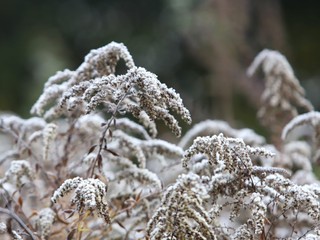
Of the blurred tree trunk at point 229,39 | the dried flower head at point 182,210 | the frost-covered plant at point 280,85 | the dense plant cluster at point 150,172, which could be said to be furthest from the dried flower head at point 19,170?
the blurred tree trunk at point 229,39

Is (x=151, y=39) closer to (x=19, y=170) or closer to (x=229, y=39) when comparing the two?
(x=229, y=39)

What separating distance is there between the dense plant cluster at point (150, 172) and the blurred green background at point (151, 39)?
4870mm

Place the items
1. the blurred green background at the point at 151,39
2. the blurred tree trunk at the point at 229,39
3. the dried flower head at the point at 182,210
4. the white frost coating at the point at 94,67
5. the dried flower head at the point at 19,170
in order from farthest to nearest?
the blurred green background at the point at 151,39 < the blurred tree trunk at the point at 229,39 < the dried flower head at the point at 19,170 < the white frost coating at the point at 94,67 < the dried flower head at the point at 182,210

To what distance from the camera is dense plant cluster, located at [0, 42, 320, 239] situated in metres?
1.06

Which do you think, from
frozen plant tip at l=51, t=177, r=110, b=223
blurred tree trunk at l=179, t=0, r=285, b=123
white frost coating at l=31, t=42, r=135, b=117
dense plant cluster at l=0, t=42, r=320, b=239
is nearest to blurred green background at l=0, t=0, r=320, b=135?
blurred tree trunk at l=179, t=0, r=285, b=123

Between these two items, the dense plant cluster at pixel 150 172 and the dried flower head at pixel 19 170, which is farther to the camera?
the dried flower head at pixel 19 170

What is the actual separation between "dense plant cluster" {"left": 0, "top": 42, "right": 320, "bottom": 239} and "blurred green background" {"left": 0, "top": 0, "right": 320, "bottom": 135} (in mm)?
4870

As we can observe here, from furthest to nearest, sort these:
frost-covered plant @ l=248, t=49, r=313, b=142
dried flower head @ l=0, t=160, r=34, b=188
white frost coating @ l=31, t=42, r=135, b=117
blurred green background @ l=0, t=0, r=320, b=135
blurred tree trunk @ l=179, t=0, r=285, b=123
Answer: blurred green background @ l=0, t=0, r=320, b=135 < blurred tree trunk @ l=179, t=0, r=285, b=123 < frost-covered plant @ l=248, t=49, r=313, b=142 < dried flower head @ l=0, t=160, r=34, b=188 < white frost coating @ l=31, t=42, r=135, b=117

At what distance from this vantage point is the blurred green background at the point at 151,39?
22.9 ft

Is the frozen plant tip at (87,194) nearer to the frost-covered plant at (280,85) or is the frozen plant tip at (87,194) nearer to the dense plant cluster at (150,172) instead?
the dense plant cluster at (150,172)

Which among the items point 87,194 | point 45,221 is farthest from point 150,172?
point 87,194

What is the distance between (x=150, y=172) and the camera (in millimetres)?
1496

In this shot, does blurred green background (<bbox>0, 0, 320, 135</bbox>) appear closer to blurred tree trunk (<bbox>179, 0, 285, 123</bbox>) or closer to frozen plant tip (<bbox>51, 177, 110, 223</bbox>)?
blurred tree trunk (<bbox>179, 0, 285, 123</bbox>)

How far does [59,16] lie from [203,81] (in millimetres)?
2550
